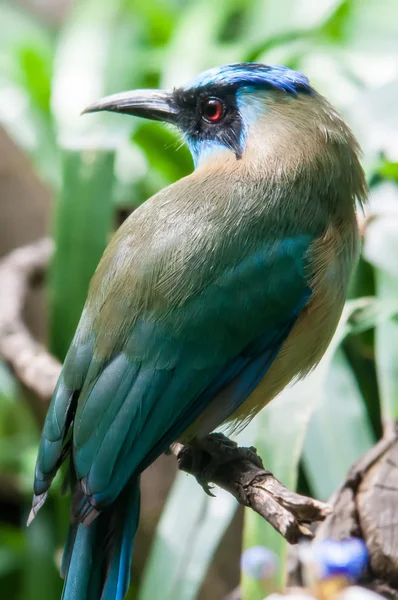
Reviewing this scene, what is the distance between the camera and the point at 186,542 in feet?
7.84

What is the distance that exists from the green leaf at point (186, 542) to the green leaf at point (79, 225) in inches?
27.4

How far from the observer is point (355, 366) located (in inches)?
107

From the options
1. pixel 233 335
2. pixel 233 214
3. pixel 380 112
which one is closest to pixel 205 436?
pixel 233 335

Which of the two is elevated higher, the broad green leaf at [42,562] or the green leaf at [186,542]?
the broad green leaf at [42,562]

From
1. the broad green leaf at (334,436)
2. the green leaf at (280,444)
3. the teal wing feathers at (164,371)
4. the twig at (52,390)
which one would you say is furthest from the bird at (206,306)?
the broad green leaf at (334,436)

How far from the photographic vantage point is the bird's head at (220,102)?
6.28 ft

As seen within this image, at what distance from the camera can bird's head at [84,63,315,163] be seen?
1.92 meters

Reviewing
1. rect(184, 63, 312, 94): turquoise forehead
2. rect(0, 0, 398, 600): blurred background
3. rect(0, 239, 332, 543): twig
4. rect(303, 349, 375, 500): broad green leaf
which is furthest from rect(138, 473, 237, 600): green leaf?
rect(184, 63, 312, 94): turquoise forehead

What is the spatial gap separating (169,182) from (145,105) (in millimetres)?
999

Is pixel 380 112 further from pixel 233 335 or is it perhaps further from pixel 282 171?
pixel 233 335

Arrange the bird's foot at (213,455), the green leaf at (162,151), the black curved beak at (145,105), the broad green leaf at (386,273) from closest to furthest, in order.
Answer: the bird's foot at (213,455), the black curved beak at (145,105), the broad green leaf at (386,273), the green leaf at (162,151)

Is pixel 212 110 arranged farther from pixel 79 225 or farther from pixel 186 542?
pixel 186 542

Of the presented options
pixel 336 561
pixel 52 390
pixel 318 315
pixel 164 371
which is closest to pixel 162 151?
pixel 52 390

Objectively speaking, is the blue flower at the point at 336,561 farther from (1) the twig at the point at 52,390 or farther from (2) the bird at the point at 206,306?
(2) the bird at the point at 206,306
